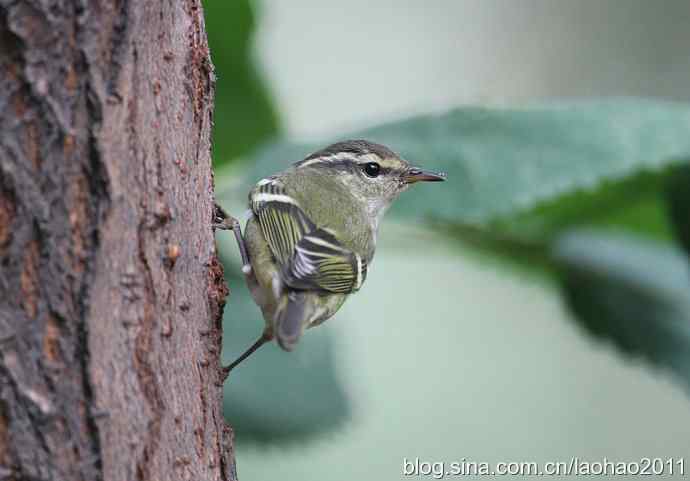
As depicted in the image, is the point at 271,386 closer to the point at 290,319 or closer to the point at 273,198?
the point at 273,198

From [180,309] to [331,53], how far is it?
5403 millimetres

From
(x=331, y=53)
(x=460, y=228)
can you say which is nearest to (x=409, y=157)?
(x=460, y=228)

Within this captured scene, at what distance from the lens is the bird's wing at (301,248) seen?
7.41ft

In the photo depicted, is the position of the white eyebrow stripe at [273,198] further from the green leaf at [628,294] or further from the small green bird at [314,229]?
the green leaf at [628,294]

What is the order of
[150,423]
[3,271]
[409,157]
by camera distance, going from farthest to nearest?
[409,157], [150,423], [3,271]

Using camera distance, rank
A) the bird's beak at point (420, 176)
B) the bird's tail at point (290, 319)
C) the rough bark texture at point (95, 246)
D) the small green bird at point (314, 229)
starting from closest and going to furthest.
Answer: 1. the rough bark texture at point (95, 246)
2. the bird's tail at point (290, 319)
3. the small green bird at point (314, 229)
4. the bird's beak at point (420, 176)

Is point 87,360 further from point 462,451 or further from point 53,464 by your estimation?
point 462,451

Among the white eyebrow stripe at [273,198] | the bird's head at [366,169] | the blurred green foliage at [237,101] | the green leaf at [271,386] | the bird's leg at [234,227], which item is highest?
the blurred green foliage at [237,101]

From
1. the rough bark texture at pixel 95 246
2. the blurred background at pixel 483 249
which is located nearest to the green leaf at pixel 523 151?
the blurred background at pixel 483 249

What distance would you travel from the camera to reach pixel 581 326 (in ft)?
10.3

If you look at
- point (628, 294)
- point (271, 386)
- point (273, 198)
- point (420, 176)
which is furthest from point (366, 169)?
point (628, 294)

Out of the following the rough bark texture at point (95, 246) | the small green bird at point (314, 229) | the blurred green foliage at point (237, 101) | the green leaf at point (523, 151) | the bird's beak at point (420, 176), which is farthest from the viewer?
the blurred green foliage at point (237, 101)

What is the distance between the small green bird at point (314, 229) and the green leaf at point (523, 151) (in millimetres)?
86

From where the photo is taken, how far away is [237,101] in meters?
3.36
